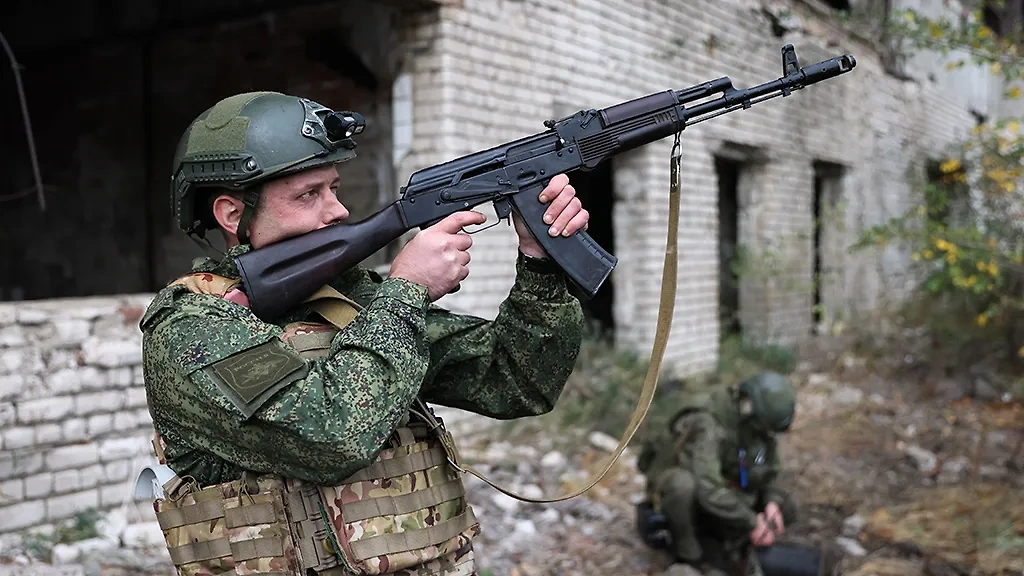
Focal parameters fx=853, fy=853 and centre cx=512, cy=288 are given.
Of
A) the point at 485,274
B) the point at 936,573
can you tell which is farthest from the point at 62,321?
the point at 936,573

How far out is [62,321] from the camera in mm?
3699

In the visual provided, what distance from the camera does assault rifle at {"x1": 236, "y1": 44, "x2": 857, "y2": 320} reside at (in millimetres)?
1533

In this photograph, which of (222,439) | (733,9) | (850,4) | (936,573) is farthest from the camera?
(850,4)

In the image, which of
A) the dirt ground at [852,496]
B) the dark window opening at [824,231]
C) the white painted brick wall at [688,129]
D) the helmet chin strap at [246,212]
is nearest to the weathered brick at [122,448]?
the dirt ground at [852,496]

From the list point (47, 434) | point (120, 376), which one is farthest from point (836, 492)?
point (47, 434)

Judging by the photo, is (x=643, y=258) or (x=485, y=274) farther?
(x=643, y=258)

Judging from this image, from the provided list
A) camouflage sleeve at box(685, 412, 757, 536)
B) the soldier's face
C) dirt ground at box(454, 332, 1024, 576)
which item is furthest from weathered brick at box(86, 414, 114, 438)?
the soldier's face

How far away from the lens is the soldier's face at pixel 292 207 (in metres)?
1.54

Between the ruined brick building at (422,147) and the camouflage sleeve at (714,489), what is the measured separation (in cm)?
185

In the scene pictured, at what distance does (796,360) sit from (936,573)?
460 cm

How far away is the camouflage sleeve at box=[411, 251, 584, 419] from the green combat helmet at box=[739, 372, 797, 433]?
79.3 inches

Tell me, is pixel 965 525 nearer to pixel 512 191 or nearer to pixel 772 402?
pixel 772 402

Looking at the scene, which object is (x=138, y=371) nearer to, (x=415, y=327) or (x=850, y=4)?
(x=415, y=327)

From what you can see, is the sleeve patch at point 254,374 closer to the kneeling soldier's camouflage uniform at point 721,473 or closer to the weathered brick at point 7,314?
the kneeling soldier's camouflage uniform at point 721,473
